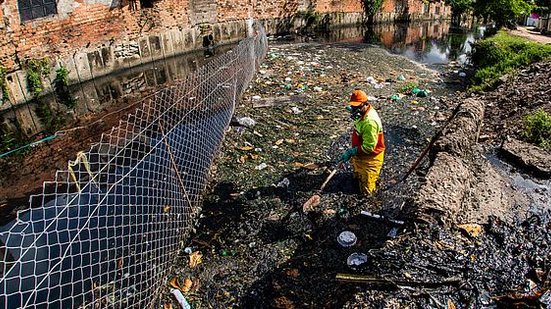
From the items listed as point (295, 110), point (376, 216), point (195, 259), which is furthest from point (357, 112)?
point (295, 110)

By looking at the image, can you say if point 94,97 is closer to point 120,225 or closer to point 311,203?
point 120,225

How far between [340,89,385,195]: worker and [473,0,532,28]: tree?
13.2 metres

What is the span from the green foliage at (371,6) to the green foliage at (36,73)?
55.6ft

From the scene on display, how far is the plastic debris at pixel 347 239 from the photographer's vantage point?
4168 mm

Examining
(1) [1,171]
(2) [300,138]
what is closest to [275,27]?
(2) [300,138]

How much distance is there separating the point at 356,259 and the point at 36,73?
10.1 meters

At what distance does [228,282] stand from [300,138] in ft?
11.5

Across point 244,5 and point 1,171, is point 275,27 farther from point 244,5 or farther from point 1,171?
point 1,171

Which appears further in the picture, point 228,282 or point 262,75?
point 262,75

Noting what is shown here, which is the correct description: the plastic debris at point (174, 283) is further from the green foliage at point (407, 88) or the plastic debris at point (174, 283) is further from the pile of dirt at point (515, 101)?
the green foliage at point (407, 88)

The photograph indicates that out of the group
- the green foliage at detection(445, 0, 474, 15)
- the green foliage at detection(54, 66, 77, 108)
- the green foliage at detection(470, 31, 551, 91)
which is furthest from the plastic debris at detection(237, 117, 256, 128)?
the green foliage at detection(445, 0, 474, 15)

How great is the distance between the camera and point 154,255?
13.4ft

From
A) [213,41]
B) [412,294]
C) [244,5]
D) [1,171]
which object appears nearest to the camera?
[412,294]

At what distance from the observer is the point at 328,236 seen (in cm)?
435
